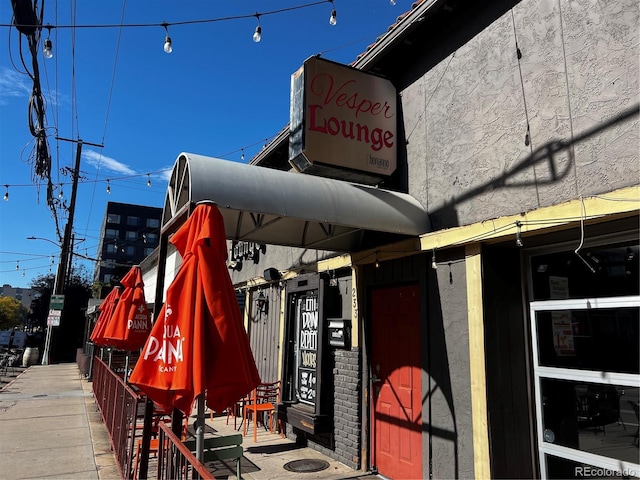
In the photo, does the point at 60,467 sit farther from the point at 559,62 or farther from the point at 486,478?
the point at 559,62

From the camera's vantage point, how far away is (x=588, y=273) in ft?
12.8

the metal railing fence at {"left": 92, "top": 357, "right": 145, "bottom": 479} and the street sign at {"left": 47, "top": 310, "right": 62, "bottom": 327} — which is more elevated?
the street sign at {"left": 47, "top": 310, "right": 62, "bottom": 327}

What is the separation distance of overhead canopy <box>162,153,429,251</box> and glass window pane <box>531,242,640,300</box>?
Result: 4.40 ft

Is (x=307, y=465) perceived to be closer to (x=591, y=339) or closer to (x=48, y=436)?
(x=591, y=339)

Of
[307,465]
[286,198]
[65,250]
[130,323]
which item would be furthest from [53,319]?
[286,198]

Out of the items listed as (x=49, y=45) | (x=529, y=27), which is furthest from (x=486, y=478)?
(x=49, y=45)

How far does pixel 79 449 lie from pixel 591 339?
7450 millimetres

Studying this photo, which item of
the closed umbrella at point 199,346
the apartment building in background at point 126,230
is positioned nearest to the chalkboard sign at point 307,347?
the closed umbrella at point 199,346

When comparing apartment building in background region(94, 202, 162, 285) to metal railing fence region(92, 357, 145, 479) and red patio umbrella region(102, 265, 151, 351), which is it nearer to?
red patio umbrella region(102, 265, 151, 351)

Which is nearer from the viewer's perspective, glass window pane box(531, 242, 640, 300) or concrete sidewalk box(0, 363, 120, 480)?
glass window pane box(531, 242, 640, 300)

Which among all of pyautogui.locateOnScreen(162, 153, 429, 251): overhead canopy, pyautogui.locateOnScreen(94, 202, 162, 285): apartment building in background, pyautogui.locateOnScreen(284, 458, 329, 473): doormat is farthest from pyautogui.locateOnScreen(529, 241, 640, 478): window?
pyautogui.locateOnScreen(94, 202, 162, 285): apartment building in background

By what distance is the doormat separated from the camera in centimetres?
589

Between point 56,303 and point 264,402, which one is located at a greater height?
point 56,303

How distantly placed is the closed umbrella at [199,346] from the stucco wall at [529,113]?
282 centimetres
